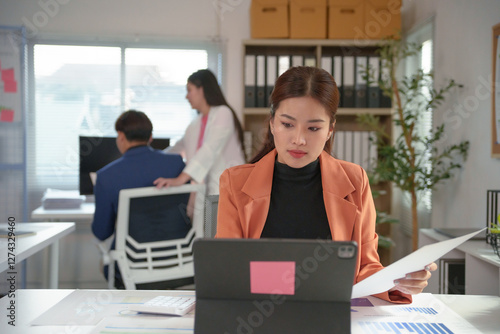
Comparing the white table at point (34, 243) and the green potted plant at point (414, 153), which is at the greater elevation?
the green potted plant at point (414, 153)

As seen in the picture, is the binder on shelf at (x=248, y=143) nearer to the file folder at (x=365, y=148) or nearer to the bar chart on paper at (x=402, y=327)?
the file folder at (x=365, y=148)

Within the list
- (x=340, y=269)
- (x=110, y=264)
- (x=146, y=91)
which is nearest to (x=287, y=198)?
(x=340, y=269)

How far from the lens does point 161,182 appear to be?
2264 mm

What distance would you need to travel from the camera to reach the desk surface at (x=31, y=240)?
5.44 feet

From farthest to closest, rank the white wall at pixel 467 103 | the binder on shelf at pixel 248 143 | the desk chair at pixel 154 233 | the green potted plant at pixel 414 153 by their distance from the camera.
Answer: the binder on shelf at pixel 248 143, the green potted plant at pixel 414 153, the white wall at pixel 467 103, the desk chair at pixel 154 233

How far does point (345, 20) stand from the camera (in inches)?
136

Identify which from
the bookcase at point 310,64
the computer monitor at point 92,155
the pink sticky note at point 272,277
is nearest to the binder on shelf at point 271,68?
the bookcase at point 310,64

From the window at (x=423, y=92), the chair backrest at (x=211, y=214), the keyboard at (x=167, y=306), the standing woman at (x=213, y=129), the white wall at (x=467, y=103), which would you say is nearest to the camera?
the keyboard at (x=167, y=306)

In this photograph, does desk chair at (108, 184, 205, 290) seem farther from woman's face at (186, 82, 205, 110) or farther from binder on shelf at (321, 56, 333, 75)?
binder on shelf at (321, 56, 333, 75)

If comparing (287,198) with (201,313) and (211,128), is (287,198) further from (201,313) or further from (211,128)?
(211,128)

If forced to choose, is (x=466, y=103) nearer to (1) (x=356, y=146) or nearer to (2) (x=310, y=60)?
(1) (x=356, y=146)

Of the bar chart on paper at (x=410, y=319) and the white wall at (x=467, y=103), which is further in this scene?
the white wall at (x=467, y=103)

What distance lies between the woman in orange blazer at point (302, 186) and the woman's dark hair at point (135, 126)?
1158 mm

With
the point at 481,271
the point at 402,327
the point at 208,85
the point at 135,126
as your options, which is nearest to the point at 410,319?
the point at 402,327
